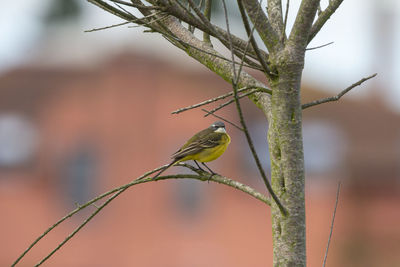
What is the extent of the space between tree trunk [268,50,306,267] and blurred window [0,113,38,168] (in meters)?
28.8

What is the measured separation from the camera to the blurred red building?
28.0 m

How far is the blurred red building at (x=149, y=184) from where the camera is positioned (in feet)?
91.9

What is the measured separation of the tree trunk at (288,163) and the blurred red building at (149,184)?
24.3 metres

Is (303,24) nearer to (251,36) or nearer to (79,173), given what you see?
(251,36)

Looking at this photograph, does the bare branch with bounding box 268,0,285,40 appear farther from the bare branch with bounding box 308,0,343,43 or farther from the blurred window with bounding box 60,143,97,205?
the blurred window with bounding box 60,143,97,205

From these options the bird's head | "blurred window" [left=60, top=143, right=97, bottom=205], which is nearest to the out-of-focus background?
"blurred window" [left=60, top=143, right=97, bottom=205]

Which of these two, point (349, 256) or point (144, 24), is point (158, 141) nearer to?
point (349, 256)

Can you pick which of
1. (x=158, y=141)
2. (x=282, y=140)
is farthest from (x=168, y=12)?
(x=158, y=141)

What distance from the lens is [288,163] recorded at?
2.69 m

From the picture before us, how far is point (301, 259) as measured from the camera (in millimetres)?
2604

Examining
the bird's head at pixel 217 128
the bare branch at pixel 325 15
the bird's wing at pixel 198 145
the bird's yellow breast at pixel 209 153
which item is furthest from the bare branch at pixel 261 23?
the bird's head at pixel 217 128

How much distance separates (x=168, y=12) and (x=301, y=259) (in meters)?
1.16

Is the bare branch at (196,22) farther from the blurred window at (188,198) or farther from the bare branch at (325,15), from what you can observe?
the blurred window at (188,198)

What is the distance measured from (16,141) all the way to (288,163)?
30.0 m
